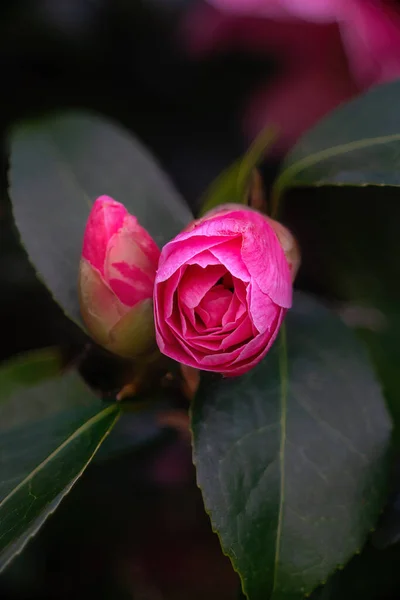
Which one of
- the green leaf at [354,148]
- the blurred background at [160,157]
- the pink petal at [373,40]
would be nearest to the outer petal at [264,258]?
the green leaf at [354,148]

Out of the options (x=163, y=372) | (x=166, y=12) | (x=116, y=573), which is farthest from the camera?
(x=166, y=12)

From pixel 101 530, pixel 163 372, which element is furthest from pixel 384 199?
pixel 101 530

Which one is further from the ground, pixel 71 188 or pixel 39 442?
pixel 71 188

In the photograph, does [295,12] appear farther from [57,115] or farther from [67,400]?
[67,400]

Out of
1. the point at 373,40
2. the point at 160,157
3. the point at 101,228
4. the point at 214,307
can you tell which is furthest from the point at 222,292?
the point at 160,157

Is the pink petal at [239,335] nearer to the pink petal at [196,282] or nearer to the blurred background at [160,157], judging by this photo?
the pink petal at [196,282]

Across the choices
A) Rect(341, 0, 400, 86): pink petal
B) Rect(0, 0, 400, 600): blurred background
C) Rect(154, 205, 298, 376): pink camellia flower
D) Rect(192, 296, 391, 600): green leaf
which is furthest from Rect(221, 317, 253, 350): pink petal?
Rect(341, 0, 400, 86): pink petal

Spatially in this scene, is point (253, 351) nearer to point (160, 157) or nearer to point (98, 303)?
point (98, 303)
